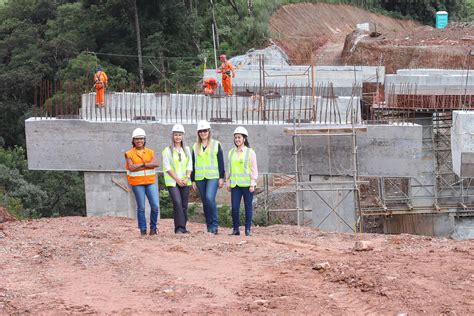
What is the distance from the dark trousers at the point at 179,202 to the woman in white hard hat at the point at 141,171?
221mm

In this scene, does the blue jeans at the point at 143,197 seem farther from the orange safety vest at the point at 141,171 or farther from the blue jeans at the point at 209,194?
the blue jeans at the point at 209,194

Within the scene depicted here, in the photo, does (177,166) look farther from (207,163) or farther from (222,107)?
(222,107)

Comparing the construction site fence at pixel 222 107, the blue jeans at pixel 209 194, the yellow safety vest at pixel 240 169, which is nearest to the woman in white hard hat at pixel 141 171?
the blue jeans at pixel 209 194

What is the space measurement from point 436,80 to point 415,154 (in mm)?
6388

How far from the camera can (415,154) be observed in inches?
579

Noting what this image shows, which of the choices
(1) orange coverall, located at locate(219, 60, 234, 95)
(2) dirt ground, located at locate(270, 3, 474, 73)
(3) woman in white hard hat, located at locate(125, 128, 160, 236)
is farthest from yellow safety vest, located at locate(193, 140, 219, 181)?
(2) dirt ground, located at locate(270, 3, 474, 73)

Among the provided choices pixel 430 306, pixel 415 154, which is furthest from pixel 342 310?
pixel 415 154

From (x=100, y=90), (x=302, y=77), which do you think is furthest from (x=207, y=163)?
(x=302, y=77)

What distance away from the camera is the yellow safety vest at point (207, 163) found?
1041 centimetres

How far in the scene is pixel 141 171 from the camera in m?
10.3

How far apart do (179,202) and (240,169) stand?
0.85m

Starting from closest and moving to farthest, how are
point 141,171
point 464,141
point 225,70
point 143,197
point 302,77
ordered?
point 141,171, point 143,197, point 464,141, point 225,70, point 302,77

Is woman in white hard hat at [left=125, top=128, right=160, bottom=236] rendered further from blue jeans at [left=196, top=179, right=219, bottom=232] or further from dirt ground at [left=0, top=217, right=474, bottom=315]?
blue jeans at [left=196, top=179, right=219, bottom=232]

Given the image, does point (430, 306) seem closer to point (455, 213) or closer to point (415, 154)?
point (415, 154)
